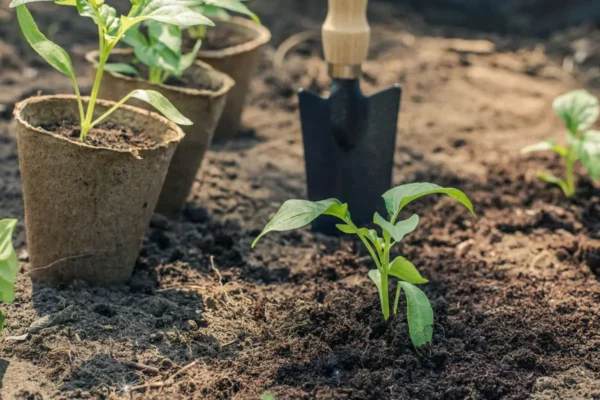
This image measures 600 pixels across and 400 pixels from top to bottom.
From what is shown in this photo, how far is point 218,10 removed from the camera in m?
2.89

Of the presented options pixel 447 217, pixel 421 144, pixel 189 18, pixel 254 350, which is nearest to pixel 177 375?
pixel 254 350

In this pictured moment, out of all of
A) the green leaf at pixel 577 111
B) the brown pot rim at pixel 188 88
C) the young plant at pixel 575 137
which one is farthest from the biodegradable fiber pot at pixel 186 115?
the green leaf at pixel 577 111

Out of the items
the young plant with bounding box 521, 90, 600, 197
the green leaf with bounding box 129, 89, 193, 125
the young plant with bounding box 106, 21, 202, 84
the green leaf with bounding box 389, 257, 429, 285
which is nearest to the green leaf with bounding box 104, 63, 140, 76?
the young plant with bounding box 106, 21, 202, 84

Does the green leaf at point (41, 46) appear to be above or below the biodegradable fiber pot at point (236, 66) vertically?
above

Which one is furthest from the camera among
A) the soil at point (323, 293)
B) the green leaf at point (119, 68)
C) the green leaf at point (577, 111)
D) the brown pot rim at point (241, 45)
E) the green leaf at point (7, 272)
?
the brown pot rim at point (241, 45)

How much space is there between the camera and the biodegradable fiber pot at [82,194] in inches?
83.4

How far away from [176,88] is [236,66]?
0.83 m

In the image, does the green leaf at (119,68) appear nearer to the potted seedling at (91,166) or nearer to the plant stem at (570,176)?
the potted seedling at (91,166)

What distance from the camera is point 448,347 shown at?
6.90 ft

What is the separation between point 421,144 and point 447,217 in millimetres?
744

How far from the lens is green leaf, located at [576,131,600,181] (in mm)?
2889

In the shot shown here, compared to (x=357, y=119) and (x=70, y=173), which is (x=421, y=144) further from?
(x=70, y=173)

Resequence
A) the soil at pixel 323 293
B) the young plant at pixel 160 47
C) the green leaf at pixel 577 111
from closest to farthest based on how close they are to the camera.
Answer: the soil at pixel 323 293 < the young plant at pixel 160 47 < the green leaf at pixel 577 111

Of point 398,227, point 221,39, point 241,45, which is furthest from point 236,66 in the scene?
point 398,227
